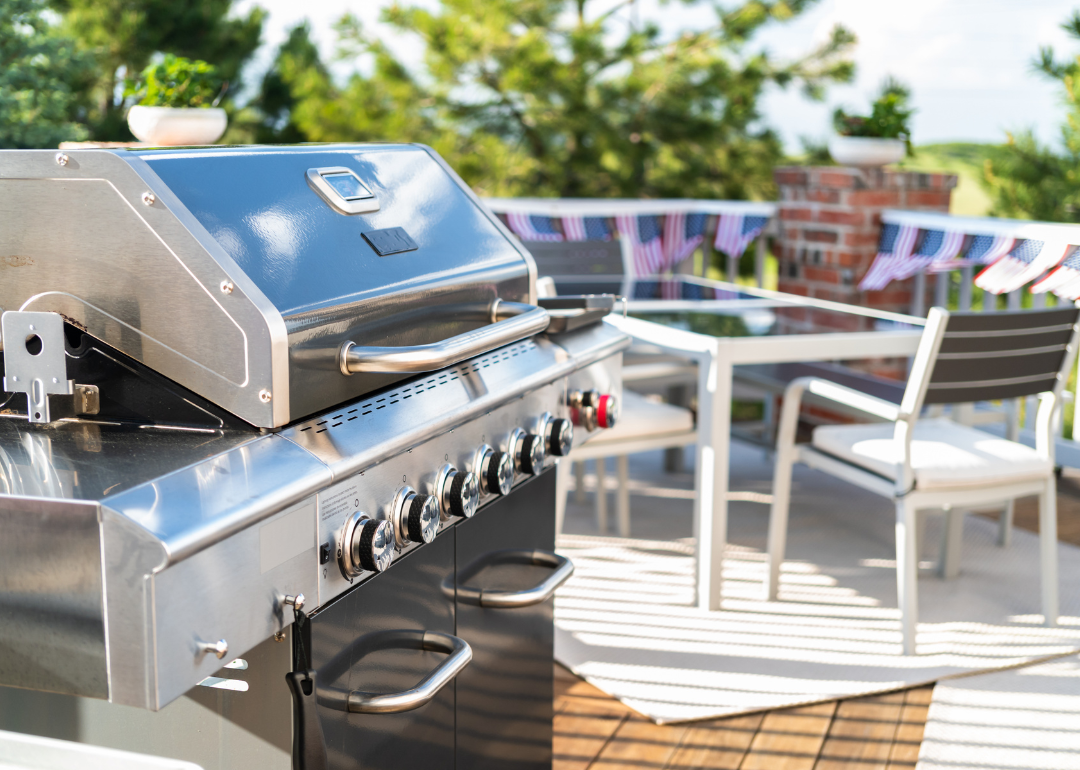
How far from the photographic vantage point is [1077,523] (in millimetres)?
3555

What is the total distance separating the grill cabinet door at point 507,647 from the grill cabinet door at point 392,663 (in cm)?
6

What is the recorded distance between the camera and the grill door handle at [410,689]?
1.08 meters

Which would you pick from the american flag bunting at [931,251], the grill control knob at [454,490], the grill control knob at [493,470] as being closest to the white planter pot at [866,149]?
the american flag bunting at [931,251]

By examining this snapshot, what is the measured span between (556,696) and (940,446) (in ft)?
3.88

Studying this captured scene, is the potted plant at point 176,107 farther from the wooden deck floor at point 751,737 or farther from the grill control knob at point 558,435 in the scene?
the wooden deck floor at point 751,737

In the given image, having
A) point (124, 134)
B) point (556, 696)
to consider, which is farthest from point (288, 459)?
point (124, 134)

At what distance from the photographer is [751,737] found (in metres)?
2.12

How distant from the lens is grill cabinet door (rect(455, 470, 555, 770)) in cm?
137

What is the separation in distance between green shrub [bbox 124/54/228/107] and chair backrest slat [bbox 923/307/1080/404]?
5.51 ft

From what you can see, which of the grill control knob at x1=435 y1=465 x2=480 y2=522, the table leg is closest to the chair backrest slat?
the table leg

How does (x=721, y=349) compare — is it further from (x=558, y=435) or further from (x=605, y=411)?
(x=558, y=435)

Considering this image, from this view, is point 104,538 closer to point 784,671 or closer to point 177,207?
point 177,207

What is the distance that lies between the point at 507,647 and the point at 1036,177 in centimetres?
496

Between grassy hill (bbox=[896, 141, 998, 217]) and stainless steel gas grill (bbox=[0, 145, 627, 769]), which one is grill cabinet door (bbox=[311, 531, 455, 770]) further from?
grassy hill (bbox=[896, 141, 998, 217])
